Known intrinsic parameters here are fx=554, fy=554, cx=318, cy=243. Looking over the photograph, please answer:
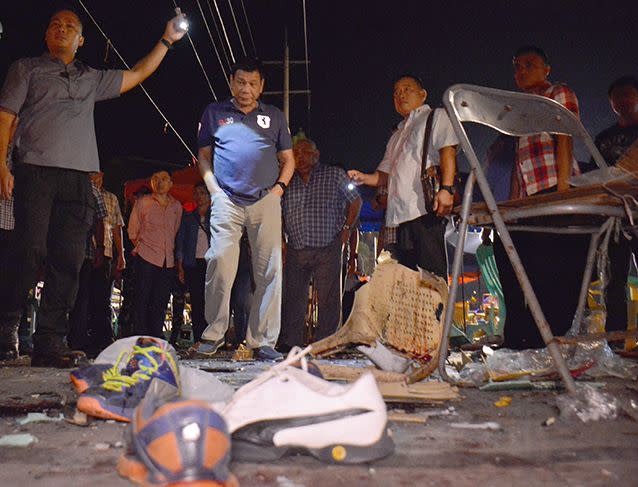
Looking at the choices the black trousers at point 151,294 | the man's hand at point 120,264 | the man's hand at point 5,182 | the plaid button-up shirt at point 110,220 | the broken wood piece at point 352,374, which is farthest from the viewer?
the black trousers at point 151,294

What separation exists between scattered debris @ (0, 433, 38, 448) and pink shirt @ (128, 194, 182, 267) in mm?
4503

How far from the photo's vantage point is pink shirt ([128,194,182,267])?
19.4 feet

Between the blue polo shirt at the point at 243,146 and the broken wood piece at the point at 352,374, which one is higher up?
the blue polo shirt at the point at 243,146

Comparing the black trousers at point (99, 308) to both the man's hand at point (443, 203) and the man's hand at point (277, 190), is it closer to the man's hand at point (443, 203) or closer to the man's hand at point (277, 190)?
the man's hand at point (277, 190)

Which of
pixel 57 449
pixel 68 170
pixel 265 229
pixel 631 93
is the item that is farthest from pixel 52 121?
pixel 631 93

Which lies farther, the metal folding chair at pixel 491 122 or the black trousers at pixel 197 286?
the black trousers at pixel 197 286

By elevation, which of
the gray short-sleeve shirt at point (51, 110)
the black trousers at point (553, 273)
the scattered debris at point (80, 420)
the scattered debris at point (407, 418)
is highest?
the gray short-sleeve shirt at point (51, 110)

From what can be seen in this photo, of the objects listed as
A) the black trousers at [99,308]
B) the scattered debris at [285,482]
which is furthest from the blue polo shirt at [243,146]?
the scattered debris at [285,482]

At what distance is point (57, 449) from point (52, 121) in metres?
2.51

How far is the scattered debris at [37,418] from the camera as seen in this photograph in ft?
5.64

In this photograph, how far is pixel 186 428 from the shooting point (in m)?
1.03

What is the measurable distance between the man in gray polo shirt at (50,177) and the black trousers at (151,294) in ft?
7.82

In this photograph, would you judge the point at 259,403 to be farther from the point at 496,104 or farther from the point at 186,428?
the point at 496,104

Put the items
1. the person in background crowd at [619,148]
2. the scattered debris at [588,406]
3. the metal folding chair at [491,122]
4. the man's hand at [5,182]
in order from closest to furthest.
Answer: the scattered debris at [588,406], the metal folding chair at [491,122], the man's hand at [5,182], the person in background crowd at [619,148]
